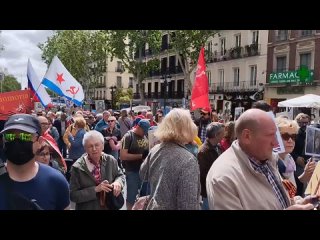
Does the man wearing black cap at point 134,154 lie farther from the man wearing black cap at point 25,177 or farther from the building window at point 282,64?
the building window at point 282,64

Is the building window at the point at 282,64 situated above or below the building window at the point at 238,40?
below

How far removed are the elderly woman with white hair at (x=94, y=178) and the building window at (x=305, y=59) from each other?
1046 inches

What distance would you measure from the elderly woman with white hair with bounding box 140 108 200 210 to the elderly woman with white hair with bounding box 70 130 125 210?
75 centimetres

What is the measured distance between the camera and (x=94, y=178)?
411cm

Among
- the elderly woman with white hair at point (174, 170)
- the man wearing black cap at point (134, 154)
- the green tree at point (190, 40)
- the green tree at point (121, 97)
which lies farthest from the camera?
the green tree at point (121, 97)

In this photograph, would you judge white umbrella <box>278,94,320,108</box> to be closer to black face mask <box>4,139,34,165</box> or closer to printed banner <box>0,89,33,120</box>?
printed banner <box>0,89,33,120</box>

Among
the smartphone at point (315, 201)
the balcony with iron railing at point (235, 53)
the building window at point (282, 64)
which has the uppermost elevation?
the balcony with iron railing at point (235, 53)

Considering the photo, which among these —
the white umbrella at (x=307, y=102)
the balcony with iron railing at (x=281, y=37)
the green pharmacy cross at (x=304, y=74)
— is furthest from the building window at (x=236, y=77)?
the white umbrella at (x=307, y=102)

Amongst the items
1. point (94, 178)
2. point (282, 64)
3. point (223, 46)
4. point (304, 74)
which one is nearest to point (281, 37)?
point (282, 64)

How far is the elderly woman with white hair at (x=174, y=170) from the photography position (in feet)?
10.4

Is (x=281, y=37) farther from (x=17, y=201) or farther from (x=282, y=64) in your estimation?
(x=17, y=201)

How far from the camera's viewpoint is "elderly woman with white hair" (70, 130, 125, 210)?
403 cm

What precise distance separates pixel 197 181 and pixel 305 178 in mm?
1449

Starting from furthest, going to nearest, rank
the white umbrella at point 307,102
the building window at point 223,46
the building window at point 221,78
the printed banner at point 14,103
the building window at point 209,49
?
the building window at point 209,49 → the building window at point 221,78 → the building window at point 223,46 → the white umbrella at point 307,102 → the printed banner at point 14,103
